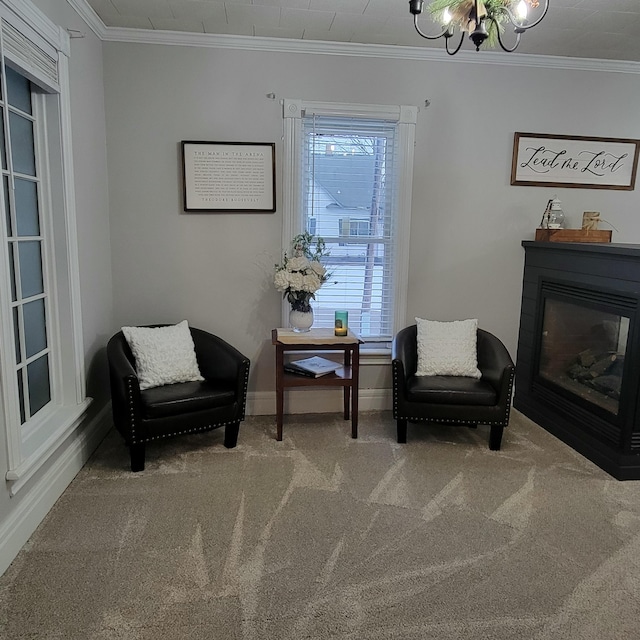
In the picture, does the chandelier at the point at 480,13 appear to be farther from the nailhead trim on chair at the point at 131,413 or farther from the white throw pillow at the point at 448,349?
the nailhead trim on chair at the point at 131,413

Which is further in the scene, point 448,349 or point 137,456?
point 448,349

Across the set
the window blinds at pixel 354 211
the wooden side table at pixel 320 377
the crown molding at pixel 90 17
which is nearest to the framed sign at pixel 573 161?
the window blinds at pixel 354 211

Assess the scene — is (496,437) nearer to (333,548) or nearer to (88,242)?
(333,548)

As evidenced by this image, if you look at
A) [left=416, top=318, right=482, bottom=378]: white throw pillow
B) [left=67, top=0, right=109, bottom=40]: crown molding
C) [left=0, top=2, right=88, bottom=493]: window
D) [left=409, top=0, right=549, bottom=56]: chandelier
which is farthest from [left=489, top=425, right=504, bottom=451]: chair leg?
[left=67, top=0, right=109, bottom=40]: crown molding

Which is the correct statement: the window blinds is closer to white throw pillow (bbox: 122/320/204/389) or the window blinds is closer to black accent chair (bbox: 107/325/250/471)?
black accent chair (bbox: 107/325/250/471)

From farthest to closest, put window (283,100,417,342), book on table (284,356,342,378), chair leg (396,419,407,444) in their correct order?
1. window (283,100,417,342)
2. book on table (284,356,342,378)
3. chair leg (396,419,407,444)

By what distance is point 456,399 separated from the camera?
3.23 meters

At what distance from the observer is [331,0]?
9.57 feet

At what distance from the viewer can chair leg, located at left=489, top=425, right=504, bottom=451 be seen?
3.27 meters

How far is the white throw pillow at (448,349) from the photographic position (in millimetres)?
3529

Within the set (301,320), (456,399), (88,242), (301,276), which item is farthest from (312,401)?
(88,242)

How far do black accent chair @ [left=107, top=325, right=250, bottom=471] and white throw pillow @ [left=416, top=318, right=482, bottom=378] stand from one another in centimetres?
123

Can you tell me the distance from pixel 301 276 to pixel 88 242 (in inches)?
51.7

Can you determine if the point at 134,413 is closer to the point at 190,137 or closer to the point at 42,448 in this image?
the point at 42,448
